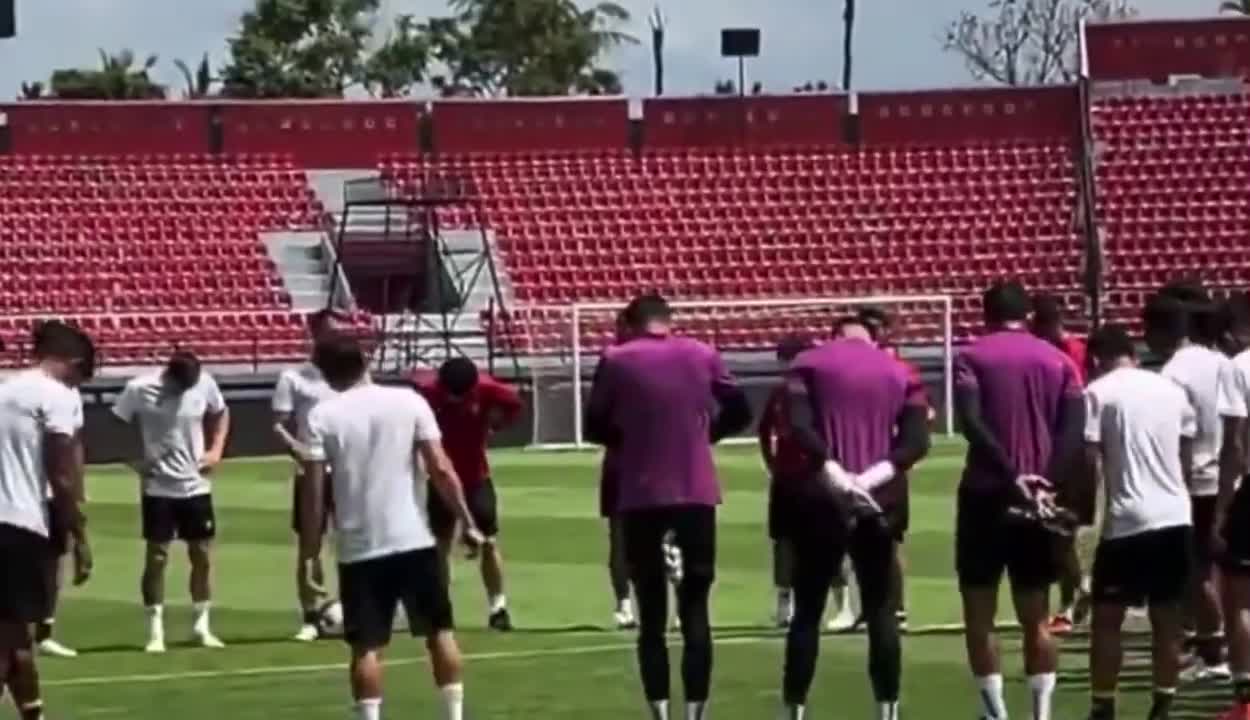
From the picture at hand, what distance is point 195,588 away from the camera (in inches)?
772

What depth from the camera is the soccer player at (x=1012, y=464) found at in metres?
13.5

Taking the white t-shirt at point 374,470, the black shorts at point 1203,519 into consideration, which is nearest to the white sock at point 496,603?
the black shorts at point 1203,519

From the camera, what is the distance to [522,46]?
88812 mm

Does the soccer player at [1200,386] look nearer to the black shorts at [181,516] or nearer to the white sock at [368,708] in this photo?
the white sock at [368,708]

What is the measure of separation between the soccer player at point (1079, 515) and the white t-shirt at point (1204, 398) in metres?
0.57

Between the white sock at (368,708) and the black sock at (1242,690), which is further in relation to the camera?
the white sock at (368,708)

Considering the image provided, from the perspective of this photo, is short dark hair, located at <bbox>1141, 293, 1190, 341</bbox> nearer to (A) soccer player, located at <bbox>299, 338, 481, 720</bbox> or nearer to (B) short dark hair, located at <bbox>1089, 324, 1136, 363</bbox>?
(B) short dark hair, located at <bbox>1089, 324, 1136, 363</bbox>

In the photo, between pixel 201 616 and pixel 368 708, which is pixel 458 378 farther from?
pixel 368 708

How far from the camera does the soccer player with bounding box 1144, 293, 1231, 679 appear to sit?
14.1 m

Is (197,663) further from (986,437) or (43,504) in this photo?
(986,437)

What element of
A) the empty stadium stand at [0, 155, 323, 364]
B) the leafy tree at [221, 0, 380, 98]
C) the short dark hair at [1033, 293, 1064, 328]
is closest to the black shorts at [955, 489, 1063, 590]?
the short dark hair at [1033, 293, 1064, 328]

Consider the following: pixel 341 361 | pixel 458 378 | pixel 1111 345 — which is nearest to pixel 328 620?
pixel 458 378

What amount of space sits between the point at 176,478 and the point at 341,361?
261 inches

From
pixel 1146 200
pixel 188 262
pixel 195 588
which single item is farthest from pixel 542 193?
pixel 195 588
